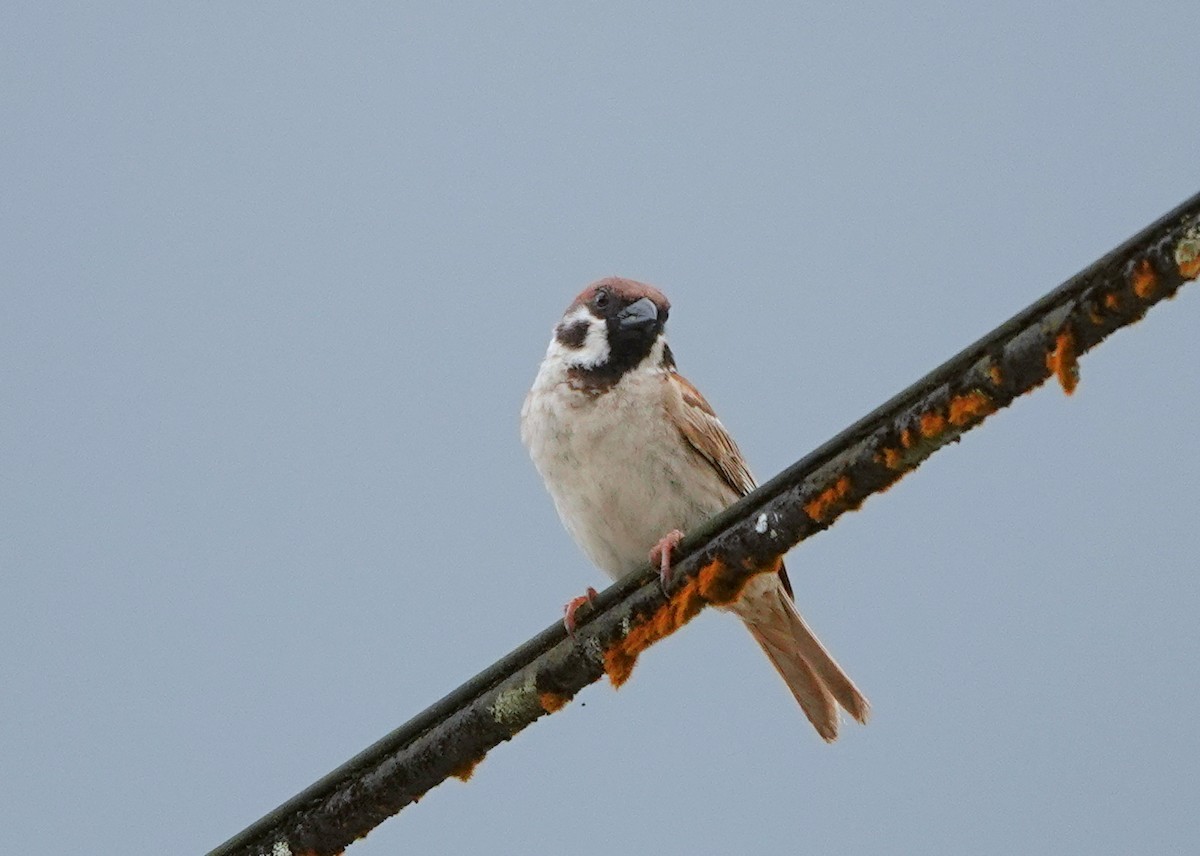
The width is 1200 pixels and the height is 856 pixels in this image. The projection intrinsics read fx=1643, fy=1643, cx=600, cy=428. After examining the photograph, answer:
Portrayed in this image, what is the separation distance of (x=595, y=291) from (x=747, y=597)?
1.30 meters

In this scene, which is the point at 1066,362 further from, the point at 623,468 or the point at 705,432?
the point at 705,432

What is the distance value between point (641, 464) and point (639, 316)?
2.07ft

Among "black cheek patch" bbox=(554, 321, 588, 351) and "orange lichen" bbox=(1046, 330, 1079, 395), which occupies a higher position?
"black cheek patch" bbox=(554, 321, 588, 351)

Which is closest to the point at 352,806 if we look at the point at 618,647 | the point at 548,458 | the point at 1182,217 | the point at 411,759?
the point at 411,759

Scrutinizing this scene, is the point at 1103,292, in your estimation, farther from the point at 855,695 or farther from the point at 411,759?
the point at 855,695

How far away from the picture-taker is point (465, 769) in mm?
3354

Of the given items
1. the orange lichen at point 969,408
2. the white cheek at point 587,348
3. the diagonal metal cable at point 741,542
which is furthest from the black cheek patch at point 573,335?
the orange lichen at point 969,408

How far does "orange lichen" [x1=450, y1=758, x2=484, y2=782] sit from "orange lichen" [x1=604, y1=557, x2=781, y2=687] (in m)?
0.33

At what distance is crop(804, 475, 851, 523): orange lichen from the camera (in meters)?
2.89

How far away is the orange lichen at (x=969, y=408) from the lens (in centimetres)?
267

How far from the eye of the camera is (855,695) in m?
5.62

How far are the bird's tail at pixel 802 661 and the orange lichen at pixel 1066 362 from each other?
3.09 metres

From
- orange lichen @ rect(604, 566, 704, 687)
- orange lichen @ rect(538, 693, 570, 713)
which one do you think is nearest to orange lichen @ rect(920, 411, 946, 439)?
orange lichen @ rect(604, 566, 704, 687)

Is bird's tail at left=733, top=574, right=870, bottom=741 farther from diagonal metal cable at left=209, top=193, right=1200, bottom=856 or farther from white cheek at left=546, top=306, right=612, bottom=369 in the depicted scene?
diagonal metal cable at left=209, top=193, right=1200, bottom=856
